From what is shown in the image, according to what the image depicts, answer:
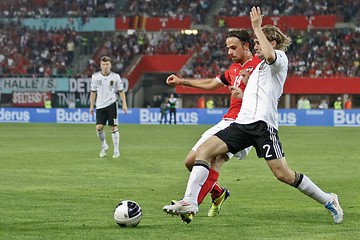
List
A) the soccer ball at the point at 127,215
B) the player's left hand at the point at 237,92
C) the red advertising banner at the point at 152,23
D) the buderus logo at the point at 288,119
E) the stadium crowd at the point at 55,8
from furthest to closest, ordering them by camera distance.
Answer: the stadium crowd at the point at 55,8
the red advertising banner at the point at 152,23
the buderus logo at the point at 288,119
the player's left hand at the point at 237,92
the soccer ball at the point at 127,215

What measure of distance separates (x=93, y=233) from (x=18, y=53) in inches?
2105

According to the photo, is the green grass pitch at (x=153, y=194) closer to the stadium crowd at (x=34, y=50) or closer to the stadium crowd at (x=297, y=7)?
the stadium crowd at (x=297, y=7)

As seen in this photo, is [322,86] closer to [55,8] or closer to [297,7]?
[297,7]

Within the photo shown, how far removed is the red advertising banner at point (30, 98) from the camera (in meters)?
57.5

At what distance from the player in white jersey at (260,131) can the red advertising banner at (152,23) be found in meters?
50.6

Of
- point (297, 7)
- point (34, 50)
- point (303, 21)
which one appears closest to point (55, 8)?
point (34, 50)

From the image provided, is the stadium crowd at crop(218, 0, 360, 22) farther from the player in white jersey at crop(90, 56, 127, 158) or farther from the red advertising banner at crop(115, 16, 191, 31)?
the player in white jersey at crop(90, 56, 127, 158)

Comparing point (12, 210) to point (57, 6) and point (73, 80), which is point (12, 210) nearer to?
point (73, 80)

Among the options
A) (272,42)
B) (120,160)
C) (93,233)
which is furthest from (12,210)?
(120,160)

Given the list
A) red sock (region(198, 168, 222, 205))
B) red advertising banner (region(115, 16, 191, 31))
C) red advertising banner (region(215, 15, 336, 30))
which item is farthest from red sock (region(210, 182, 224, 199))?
red advertising banner (region(115, 16, 191, 31))

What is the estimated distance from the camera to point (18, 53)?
60969mm

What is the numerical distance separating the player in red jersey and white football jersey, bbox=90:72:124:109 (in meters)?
11.1

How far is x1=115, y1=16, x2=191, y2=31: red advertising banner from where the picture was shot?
60.0 m

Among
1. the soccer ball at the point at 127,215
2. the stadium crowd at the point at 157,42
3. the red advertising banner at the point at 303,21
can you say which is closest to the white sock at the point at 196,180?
the soccer ball at the point at 127,215
